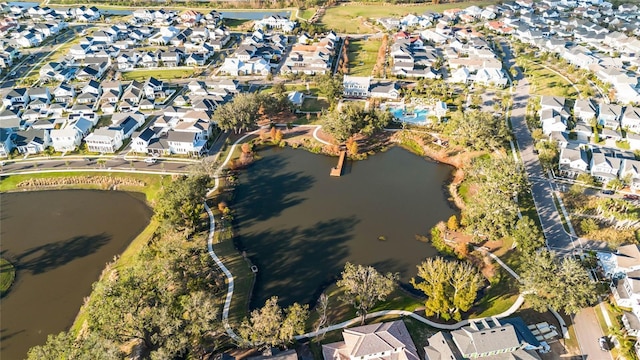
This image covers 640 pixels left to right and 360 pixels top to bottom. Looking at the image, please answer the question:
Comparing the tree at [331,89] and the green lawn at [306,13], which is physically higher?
the green lawn at [306,13]

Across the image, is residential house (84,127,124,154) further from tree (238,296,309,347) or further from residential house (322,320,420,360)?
residential house (322,320,420,360)

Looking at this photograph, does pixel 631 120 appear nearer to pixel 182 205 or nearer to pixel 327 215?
pixel 327 215

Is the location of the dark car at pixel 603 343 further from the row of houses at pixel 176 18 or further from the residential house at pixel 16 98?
the row of houses at pixel 176 18

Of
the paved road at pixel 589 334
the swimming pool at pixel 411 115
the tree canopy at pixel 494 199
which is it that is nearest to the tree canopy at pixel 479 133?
the tree canopy at pixel 494 199

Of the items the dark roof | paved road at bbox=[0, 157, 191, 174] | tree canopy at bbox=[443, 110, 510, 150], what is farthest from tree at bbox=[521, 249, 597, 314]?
paved road at bbox=[0, 157, 191, 174]

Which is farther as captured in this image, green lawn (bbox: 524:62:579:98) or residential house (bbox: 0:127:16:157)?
green lawn (bbox: 524:62:579:98)

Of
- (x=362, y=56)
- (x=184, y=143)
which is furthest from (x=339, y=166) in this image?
(x=362, y=56)
